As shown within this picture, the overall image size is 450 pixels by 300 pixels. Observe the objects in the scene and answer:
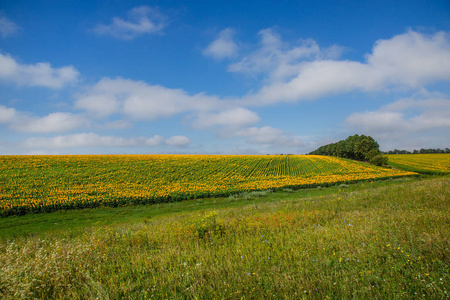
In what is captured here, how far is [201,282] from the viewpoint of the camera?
150 inches

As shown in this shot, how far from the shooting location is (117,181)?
3625 cm

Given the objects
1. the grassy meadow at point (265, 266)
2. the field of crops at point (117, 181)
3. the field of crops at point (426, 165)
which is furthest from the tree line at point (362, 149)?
the grassy meadow at point (265, 266)

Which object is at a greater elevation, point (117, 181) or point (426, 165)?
point (426, 165)

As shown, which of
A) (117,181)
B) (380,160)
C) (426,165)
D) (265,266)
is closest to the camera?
(265,266)

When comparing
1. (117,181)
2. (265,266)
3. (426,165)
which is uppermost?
(265,266)

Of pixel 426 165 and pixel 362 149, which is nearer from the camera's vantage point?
pixel 426 165

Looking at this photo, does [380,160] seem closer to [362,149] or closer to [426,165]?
[426,165]

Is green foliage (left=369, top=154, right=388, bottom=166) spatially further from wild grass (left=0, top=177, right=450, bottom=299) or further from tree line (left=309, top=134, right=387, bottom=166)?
wild grass (left=0, top=177, right=450, bottom=299)

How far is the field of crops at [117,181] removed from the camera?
25703 mm

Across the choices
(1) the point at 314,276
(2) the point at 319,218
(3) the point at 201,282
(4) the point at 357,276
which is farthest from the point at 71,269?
(2) the point at 319,218

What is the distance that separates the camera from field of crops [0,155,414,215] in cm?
2570

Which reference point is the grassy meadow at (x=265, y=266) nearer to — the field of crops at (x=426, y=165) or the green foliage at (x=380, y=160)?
the field of crops at (x=426, y=165)

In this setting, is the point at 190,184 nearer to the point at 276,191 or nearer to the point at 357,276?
the point at 276,191

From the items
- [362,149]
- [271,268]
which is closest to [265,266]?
[271,268]
